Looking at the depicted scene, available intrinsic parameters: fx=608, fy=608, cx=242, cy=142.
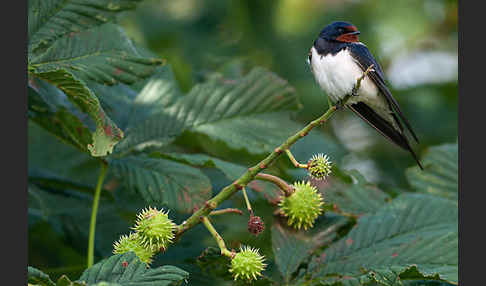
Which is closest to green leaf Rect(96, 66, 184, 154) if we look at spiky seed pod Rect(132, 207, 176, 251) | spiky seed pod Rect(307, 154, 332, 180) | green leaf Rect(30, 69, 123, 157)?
green leaf Rect(30, 69, 123, 157)

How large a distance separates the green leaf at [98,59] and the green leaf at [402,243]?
942 millimetres

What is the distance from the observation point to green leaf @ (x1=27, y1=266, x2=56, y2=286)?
1.39 meters

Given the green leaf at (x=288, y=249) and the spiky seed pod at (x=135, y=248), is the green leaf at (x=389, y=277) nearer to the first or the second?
the green leaf at (x=288, y=249)

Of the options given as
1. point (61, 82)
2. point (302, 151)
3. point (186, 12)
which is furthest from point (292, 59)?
point (61, 82)

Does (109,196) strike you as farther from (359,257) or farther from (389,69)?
(389,69)

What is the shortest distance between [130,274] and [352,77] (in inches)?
45.8

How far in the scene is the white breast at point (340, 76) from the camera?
2215mm

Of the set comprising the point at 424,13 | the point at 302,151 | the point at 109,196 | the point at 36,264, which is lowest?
the point at 36,264

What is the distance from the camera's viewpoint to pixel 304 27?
5461 millimetres

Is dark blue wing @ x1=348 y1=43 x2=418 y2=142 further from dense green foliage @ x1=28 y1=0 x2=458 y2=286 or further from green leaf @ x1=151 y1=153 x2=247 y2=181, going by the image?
green leaf @ x1=151 y1=153 x2=247 y2=181

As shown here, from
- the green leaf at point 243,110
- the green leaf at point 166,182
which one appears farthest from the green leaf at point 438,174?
the green leaf at point 166,182

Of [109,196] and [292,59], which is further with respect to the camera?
[292,59]

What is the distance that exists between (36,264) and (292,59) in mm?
2985

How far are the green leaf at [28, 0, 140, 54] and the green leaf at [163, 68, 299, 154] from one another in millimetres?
526
